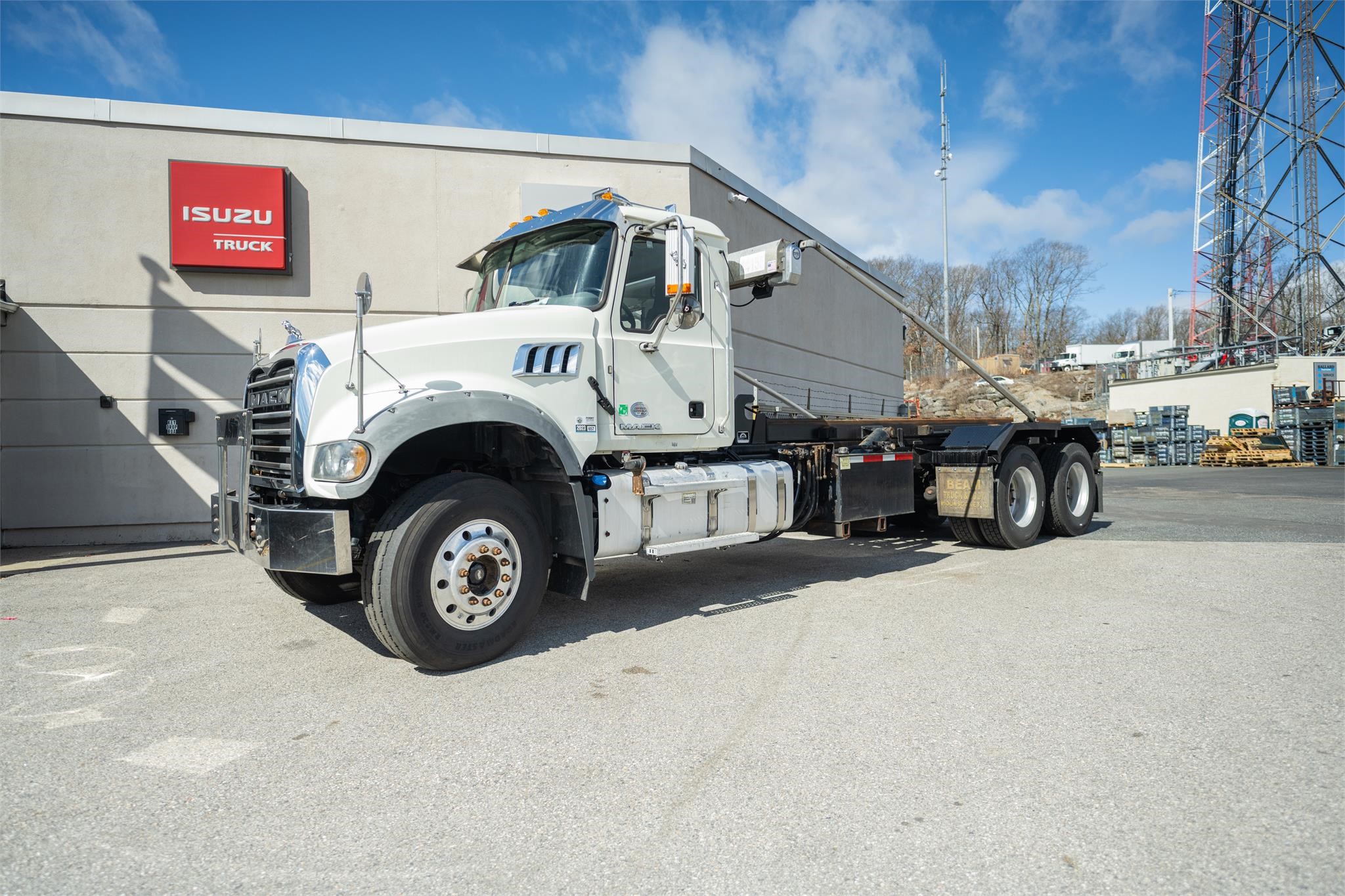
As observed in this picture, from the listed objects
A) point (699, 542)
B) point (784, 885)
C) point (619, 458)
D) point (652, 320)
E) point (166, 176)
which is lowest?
point (784, 885)

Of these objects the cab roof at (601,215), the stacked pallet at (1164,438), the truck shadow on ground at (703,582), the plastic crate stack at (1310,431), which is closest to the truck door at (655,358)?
the cab roof at (601,215)

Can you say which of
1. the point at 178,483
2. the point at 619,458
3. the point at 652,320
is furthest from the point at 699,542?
the point at 178,483

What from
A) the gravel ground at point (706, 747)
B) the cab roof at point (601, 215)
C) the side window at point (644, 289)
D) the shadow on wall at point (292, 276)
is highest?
the shadow on wall at point (292, 276)

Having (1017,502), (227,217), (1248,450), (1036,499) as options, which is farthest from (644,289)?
(1248,450)

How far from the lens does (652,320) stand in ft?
18.8

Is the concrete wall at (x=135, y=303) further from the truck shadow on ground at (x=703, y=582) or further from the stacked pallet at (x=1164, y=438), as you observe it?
the stacked pallet at (x=1164, y=438)

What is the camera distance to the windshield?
18.1ft

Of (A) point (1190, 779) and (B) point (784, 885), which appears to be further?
(A) point (1190, 779)

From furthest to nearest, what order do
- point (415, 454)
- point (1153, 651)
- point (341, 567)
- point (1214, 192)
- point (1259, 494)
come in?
point (1214, 192), point (1259, 494), point (415, 454), point (1153, 651), point (341, 567)

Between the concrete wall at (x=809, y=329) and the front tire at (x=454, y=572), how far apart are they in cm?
516

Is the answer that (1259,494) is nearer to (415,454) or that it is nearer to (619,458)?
(619,458)

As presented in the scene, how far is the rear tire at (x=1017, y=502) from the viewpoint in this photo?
8.53 m

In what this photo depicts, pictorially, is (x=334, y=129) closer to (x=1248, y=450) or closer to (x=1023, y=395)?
(x=1248, y=450)

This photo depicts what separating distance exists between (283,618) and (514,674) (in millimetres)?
2451
